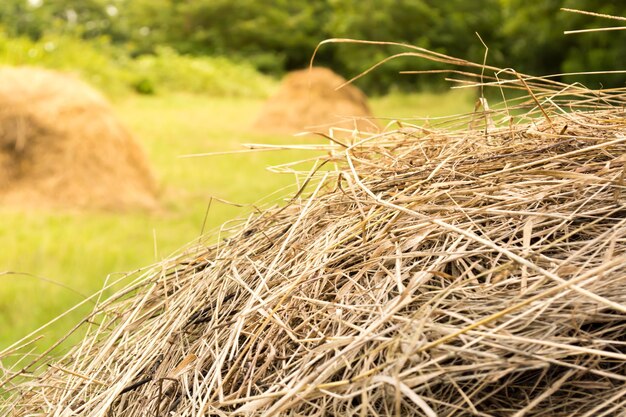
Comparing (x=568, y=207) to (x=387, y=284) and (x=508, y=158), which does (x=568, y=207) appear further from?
(x=387, y=284)

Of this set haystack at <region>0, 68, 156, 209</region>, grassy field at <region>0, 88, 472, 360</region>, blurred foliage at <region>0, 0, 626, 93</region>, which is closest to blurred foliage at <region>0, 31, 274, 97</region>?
blurred foliage at <region>0, 0, 626, 93</region>

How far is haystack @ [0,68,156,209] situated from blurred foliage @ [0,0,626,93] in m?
9.82

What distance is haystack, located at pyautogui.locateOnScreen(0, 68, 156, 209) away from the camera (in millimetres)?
7262

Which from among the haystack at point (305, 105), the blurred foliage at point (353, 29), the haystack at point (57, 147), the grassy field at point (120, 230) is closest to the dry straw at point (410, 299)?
the grassy field at point (120, 230)

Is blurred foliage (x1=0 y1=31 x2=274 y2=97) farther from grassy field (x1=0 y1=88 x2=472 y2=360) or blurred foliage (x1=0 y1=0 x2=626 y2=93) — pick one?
grassy field (x1=0 y1=88 x2=472 y2=360)

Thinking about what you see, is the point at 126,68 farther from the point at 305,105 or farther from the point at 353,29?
the point at 305,105

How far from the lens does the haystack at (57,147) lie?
726cm

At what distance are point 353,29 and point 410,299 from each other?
83.1 feet

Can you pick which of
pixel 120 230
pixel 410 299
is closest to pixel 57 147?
pixel 120 230

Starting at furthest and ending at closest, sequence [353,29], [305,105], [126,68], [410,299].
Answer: [353,29] → [126,68] → [305,105] → [410,299]

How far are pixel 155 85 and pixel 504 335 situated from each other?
22561 millimetres

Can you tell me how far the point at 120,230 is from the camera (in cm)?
653

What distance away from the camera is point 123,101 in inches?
729

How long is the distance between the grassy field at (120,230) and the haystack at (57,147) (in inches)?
14.7
